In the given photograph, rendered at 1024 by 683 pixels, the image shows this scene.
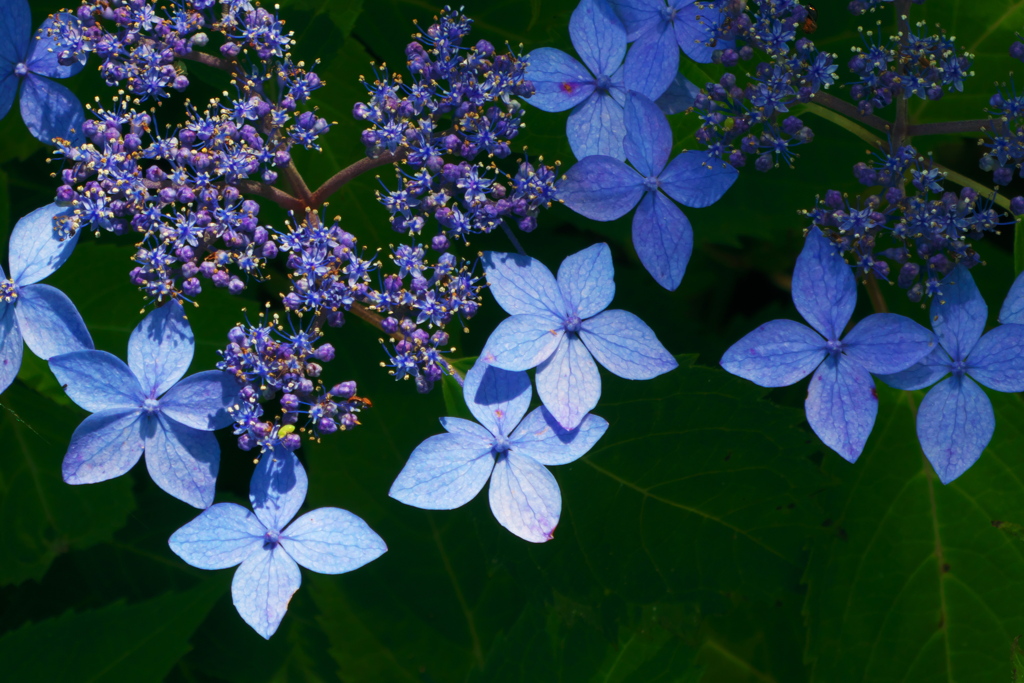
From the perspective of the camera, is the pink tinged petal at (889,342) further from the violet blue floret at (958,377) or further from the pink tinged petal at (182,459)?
the pink tinged petal at (182,459)

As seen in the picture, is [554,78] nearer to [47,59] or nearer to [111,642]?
[47,59]

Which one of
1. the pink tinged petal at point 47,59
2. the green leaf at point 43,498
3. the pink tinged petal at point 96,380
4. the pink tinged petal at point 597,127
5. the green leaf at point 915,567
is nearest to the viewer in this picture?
the pink tinged petal at point 96,380

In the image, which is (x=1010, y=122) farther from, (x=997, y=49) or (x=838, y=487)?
(x=838, y=487)

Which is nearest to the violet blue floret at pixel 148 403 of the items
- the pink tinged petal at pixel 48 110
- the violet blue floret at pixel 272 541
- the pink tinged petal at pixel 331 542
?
the violet blue floret at pixel 272 541

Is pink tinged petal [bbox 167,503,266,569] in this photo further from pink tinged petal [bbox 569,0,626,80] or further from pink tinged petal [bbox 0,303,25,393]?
pink tinged petal [bbox 569,0,626,80]

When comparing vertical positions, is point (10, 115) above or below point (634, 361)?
below

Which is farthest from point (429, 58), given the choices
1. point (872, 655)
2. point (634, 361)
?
point (872, 655)
